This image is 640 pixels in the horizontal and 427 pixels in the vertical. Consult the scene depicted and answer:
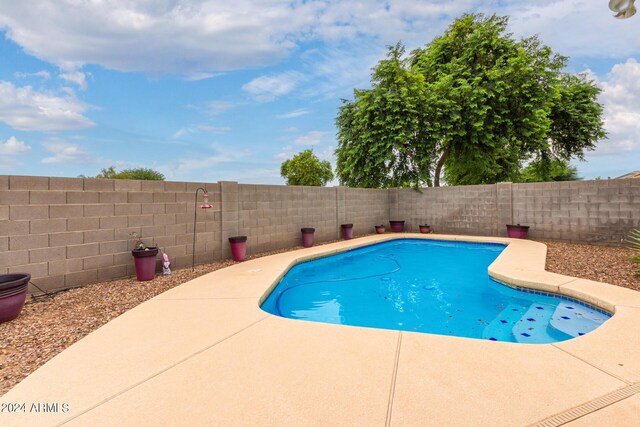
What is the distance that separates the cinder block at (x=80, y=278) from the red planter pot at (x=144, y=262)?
0.56 metres

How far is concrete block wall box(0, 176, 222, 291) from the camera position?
→ 380 centimetres

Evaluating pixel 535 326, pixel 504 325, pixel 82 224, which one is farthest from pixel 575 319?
pixel 82 224

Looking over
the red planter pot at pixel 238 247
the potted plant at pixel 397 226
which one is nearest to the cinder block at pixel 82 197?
the red planter pot at pixel 238 247

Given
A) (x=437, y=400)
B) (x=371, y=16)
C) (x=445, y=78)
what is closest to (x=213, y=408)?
(x=437, y=400)

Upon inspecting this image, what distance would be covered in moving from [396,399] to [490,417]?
50cm

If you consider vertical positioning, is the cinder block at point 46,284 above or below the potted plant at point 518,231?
below

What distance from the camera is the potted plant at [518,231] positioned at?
28.7 ft

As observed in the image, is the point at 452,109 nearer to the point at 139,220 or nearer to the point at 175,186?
the point at 175,186

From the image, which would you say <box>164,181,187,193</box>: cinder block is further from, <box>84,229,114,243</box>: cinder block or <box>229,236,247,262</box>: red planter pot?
<box>229,236,247,262</box>: red planter pot

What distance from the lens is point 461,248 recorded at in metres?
8.34

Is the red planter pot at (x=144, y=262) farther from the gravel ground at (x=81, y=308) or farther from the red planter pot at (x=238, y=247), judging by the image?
the red planter pot at (x=238, y=247)

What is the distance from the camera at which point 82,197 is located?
436 centimetres

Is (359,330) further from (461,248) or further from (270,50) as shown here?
(270,50)

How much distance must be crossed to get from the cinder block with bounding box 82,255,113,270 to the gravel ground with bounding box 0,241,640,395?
0.92 feet
